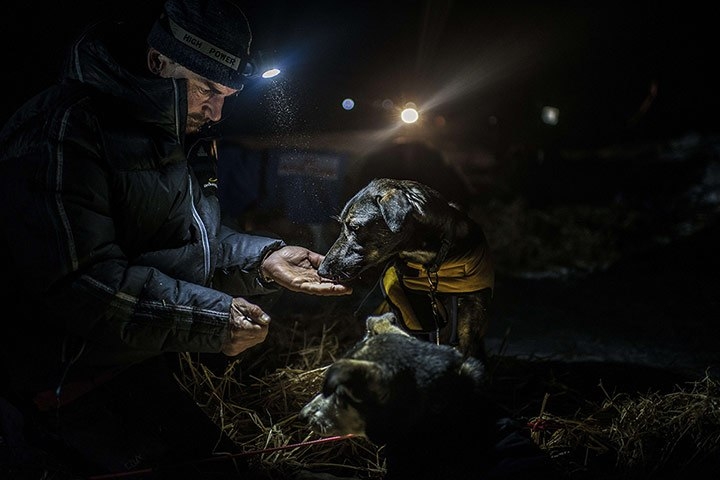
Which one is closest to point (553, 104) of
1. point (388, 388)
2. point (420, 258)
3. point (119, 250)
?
point (420, 258)

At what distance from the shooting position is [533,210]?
11164 mm

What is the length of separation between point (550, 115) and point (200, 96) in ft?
38.9

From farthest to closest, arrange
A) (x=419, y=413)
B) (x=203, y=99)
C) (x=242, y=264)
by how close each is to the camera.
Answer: (x=242, y=264) → (x=203, y=99) → (x=419, y=413)

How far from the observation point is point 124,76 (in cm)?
282

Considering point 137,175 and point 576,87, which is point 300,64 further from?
point 576,87

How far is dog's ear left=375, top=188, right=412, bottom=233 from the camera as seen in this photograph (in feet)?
9.41

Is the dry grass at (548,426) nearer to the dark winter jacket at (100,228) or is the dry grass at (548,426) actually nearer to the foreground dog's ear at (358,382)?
the foreground dog's ear at (358,382)

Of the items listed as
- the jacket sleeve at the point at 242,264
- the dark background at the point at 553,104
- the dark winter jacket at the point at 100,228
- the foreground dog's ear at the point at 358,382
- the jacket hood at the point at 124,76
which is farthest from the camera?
the dark background at the point at 553,104

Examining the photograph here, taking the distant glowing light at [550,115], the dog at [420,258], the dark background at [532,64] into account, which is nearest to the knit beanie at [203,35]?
the dog at [420,258]

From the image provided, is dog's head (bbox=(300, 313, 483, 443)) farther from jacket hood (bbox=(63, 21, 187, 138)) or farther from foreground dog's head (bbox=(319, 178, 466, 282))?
jacket hood (bbox=(63, 21, 187, 138))

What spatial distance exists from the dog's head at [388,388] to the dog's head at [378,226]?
0.61 metres

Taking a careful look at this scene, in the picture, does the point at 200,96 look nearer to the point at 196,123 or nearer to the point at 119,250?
the point at 196,123

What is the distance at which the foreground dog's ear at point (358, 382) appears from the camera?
2184mm

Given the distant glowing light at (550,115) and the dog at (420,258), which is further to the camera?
the distant glowing light at (550,115)
